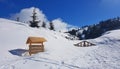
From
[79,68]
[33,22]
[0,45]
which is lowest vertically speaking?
[79,68]

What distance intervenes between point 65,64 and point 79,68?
1.45m

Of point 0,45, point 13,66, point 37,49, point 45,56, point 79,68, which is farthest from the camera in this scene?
point 0,45

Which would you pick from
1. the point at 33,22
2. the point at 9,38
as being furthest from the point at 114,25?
the point at 9,38

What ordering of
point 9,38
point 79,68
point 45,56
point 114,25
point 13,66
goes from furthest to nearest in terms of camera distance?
point 114,25 → point 9,38 → point 45,56 → point 13,66 → point 79,68

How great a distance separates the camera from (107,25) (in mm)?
125125

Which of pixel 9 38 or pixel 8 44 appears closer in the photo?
pixel 8 44

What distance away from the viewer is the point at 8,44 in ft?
96.8

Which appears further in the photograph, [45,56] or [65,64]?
[45,56]

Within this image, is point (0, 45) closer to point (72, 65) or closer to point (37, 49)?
point (37, 49)

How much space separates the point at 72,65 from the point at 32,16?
53.7 m

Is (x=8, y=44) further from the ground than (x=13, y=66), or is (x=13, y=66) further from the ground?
(x=8, y=44)

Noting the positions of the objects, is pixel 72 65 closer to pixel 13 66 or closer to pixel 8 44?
pixel 13 66

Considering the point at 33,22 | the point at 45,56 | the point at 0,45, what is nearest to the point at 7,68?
the point at 45,56

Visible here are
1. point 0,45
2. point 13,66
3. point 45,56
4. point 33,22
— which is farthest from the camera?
point 33,22
